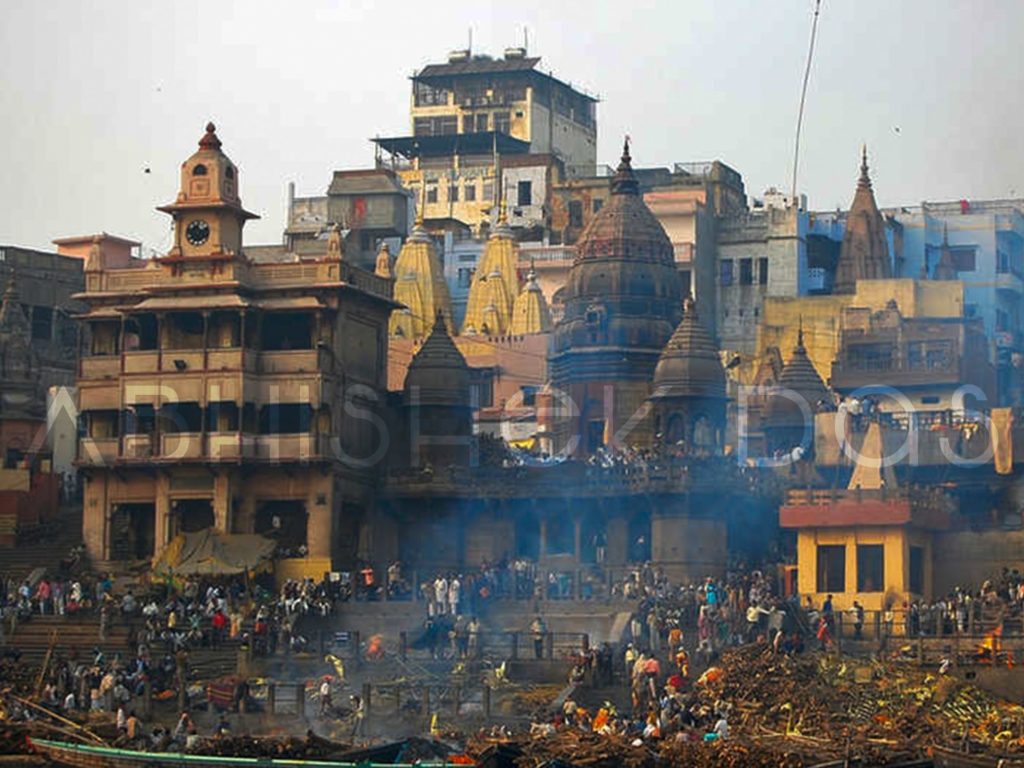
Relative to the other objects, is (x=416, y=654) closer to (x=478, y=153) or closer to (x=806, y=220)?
(x=806, y=220)

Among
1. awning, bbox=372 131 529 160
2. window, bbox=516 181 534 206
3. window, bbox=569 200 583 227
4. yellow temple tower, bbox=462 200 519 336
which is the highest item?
awning, bbox=372 131 529 160

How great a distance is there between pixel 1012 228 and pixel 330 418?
42.1 metres

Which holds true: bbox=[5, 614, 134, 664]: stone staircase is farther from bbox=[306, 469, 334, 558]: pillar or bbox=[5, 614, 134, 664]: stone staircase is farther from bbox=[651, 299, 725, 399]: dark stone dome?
bbox=[651, 299, 725, 399]: dark stone dome

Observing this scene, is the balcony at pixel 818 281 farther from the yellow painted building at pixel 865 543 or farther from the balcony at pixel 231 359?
the yellow painted building at pixel 865 543

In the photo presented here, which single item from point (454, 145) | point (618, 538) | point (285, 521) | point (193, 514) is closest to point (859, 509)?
point (618, 538)

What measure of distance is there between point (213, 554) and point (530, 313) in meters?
31.5

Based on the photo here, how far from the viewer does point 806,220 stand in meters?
107

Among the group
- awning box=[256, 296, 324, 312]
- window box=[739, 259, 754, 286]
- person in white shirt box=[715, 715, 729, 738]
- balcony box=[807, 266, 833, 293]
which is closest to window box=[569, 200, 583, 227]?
window box=[739, 259, 754, 286]

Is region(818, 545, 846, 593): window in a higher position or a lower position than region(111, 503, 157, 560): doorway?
lower

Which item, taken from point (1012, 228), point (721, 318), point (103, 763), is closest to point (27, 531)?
point (103, 763)

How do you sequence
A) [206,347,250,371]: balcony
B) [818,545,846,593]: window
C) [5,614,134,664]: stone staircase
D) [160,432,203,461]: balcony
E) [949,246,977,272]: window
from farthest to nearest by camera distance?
[949,246,977,272]: window → [206,347,250,371]: balcony → [160,432,203,461]: balcony → [818,545,846,593]: window → [5,614,134,664]: stone staircase

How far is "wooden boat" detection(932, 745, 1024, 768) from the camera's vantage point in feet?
147

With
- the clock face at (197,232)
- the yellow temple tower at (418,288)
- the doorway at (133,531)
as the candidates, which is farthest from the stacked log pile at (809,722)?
the yellow temple tower at (418,288)

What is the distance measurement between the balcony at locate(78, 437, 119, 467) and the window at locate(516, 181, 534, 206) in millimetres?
44161
